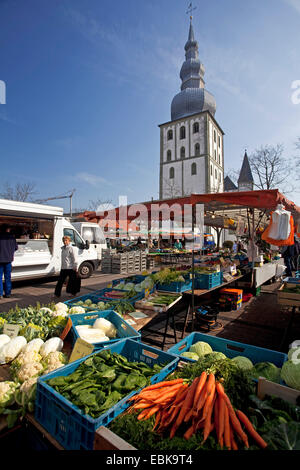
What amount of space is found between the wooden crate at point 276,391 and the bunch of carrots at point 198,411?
0.31 m

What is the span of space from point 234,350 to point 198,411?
1163 mm

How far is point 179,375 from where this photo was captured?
1.72m

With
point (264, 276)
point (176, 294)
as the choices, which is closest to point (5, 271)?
point (176, 294)

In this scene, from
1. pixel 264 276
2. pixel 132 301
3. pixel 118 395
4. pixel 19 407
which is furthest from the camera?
pixel 264 276

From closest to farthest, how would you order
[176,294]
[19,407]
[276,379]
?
[19,407] → [276,379] → [176,294]

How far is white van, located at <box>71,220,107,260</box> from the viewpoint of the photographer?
11.1m

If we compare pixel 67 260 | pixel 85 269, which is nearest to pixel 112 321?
pixel 67 260

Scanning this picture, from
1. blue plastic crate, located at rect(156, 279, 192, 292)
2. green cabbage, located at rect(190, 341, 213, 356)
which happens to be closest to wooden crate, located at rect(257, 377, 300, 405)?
green cabbage, located at rect(190, 341, 213, 356)

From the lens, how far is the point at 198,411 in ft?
4.28

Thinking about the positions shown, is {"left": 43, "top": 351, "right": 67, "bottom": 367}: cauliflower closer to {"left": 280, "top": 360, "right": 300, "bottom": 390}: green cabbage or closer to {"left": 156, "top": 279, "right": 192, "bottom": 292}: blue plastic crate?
{"left": 280, "top": 360, "right": 300, "bottom": 390}: green cabbage

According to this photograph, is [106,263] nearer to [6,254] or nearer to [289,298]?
[6,254]
